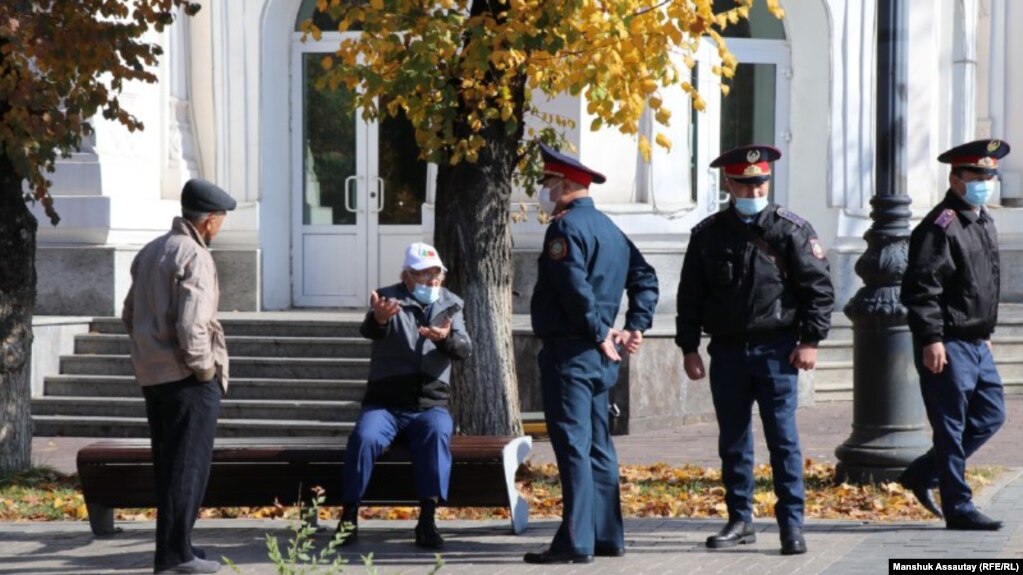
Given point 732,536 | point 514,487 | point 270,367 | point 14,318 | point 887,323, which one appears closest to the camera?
point 732,536

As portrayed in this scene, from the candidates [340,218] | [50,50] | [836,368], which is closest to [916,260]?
[50,50]

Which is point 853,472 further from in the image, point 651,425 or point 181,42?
point 181,42

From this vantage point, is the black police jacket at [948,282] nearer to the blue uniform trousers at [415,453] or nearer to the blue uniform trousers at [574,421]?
the blue uniform trousers at [574,421]

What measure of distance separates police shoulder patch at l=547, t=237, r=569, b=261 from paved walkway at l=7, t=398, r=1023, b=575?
140cm

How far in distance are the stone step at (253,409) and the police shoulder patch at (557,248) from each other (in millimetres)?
6627

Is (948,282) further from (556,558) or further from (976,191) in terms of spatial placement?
(556,558)

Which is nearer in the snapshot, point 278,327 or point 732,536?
point 732,536

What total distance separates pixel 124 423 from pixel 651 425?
14.0 feet

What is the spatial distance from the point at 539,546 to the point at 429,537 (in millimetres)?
529

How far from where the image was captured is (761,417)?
824 centimetres

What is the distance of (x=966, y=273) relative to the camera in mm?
8820

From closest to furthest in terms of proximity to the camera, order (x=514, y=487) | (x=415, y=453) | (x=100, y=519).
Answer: (x=415, y=453) → (x=514, y=487) → (x=100, y=519)

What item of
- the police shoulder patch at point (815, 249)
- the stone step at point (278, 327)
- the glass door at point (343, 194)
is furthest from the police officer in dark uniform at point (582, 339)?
the glass door at point (343, 194)

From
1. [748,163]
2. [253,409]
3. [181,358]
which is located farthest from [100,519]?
[253,409]
